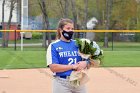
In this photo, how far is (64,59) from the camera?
5.24m

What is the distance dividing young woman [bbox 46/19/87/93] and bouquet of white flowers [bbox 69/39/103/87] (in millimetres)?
69

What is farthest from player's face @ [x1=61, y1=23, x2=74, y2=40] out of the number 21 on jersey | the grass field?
the grass field

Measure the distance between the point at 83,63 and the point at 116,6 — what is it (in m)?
43.3

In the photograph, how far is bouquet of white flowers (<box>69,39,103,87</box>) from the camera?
16.9 feet

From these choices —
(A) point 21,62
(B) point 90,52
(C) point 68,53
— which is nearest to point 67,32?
(C) point 68,53

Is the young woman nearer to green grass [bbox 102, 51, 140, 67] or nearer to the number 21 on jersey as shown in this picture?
the number 21 on jersey

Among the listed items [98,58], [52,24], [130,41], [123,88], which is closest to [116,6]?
[130,41]

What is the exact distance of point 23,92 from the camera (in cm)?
1057

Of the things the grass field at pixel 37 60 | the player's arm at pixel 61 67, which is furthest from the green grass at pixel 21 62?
the player's arm at pixel 61 67

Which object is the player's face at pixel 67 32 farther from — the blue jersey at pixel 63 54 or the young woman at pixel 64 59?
the blue jersey at pixel 63 54

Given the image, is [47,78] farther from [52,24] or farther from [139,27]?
[52,24]

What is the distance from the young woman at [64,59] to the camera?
5.21m

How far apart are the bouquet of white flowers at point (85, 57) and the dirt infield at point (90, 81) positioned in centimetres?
559

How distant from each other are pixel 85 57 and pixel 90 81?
24.6 ft
